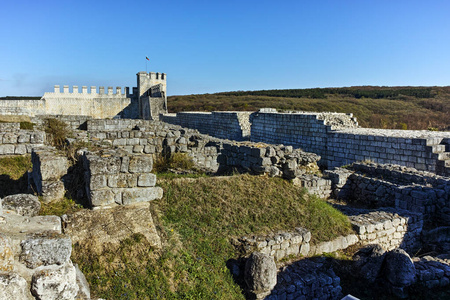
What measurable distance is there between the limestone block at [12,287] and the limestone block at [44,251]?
278 mm

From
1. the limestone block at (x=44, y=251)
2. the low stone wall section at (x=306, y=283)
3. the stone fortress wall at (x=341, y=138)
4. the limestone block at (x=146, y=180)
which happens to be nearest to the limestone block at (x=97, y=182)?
the limestone block at (x=146, y=180)

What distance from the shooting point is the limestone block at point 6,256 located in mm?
2449

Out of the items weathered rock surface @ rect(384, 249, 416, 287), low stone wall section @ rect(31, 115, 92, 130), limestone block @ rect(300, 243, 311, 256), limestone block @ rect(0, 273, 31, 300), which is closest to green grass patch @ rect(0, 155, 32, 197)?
low stone wall section @ rect(31, 115, 92, 130)

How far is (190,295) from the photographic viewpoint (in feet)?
13.2

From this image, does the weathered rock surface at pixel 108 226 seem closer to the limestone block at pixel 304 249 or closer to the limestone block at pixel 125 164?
the limestone block at pixel 125 164

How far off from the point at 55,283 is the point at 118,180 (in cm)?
253

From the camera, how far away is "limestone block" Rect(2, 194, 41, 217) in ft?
13.8

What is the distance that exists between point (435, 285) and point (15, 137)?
10.1 m

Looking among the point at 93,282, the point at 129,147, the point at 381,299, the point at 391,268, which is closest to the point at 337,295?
the point at 381,299

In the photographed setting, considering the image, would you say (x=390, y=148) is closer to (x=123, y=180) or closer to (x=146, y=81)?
(x=123, y=180)

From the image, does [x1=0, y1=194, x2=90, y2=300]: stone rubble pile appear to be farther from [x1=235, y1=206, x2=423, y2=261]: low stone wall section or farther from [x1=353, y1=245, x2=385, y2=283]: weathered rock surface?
[x1=353, y1=245, x2=385, y2=283]: weathered rock surface

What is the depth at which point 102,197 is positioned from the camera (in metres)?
4.97

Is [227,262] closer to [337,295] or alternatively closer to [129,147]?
[337,295]

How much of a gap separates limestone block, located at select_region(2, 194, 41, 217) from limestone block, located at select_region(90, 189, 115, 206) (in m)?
0.71
